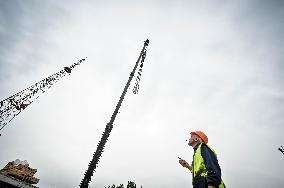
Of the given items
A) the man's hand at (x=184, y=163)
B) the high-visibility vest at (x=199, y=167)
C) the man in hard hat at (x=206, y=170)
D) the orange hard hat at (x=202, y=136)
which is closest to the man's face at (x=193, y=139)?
the orange hard hat at (x=202, y=136)

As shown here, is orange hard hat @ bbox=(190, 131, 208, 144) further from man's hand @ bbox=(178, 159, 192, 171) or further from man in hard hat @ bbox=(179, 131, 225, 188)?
man's hand @ bbox=(178, 159, 192, 171)

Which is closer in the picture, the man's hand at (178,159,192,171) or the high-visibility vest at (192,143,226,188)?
the high-visibility vest at (192,143,226,188)

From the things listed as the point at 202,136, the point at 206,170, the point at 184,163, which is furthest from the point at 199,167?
the point at 184,163

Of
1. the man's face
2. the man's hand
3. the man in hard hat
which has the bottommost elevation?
the man in hard hat

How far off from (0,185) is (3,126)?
24.9 ft

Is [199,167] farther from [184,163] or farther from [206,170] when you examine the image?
[184,163]

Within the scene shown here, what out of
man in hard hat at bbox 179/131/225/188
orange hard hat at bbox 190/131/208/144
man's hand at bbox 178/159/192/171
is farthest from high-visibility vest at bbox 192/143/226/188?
man's hand at bbox 178/159/192/171

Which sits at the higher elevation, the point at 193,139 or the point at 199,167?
the point at 193,139

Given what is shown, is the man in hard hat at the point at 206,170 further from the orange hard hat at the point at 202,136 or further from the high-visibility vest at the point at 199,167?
the orange hard hat at the point at 202,136

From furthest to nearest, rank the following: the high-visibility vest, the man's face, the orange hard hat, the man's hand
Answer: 1. the man's hand
2. the man's face
3. the orange hard hat
4. the high-visibility vest

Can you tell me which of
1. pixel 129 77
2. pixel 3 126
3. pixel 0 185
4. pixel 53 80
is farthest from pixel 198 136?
pixel 53 80

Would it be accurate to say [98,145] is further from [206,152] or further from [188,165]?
[206,152]

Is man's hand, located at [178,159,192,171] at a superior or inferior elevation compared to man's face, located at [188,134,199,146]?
inferior

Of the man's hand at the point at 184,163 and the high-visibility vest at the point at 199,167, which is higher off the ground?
the man's hand at the point at 184,163
